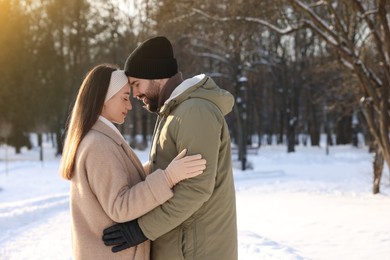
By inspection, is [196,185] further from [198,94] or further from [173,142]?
[198,94]

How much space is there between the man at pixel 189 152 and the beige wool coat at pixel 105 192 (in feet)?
0.21

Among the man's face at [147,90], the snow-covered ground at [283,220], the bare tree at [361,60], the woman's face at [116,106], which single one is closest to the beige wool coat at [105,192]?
the woman's face at [116,106]

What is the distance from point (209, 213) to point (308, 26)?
10.1 m

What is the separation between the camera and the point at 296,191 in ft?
55.2

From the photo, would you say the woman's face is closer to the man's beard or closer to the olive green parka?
the man's beard

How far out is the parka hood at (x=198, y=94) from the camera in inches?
110

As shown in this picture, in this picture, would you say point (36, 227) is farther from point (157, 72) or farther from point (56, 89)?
point (56, 89)

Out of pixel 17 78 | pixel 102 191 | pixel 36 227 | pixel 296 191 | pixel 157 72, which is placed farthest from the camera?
pixel 17 78

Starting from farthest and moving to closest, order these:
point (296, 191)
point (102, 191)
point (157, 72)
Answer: point (296, 191) → point (157, 72) → point (102, 191)

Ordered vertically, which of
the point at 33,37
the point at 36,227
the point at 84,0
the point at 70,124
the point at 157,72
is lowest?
the point at 36,227

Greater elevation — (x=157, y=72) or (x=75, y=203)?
(x=157, y=72)

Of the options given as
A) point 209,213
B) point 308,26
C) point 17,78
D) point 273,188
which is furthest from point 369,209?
point 17,78

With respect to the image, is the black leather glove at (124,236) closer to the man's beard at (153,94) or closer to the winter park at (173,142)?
the winter park at (173,142)

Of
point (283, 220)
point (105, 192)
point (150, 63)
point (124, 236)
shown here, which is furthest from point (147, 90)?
point (283, 220)
